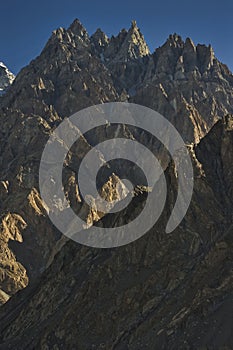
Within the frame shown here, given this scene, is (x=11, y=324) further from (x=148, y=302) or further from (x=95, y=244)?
(x=148, y=302)

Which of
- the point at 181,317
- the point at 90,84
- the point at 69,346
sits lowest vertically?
the point at 181,317

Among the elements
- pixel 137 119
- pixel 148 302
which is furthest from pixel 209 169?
pixel 137 119

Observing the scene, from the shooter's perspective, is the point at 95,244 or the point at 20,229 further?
the point at 20,229

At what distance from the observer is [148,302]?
49125 millimetres

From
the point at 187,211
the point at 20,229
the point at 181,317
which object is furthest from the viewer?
the point at 20,229

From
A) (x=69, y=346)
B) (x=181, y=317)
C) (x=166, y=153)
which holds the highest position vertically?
(x=166, y=153)

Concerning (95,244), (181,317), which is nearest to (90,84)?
(95,244)

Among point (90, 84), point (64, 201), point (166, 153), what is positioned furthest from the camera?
point (90, 84)

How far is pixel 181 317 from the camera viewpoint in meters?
41.7

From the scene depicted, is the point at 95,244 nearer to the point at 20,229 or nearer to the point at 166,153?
the point at 20,229

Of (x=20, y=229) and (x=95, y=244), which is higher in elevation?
(x=20, y=229)

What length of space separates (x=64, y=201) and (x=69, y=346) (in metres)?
71.1

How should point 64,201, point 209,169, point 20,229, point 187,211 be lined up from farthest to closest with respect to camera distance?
point 64,201 → point 20,229 → point 209,169 → point 187,211

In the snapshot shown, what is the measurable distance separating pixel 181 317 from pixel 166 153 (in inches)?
3544
